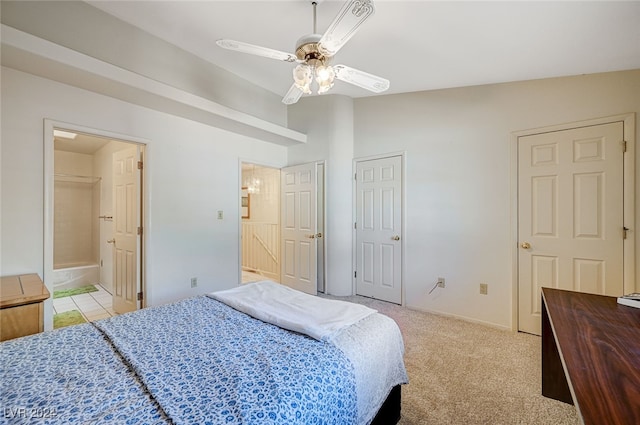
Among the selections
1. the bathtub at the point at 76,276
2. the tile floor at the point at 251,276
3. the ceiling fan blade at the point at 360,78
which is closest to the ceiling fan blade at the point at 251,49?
the ceiling fan blade at the point at 360,78

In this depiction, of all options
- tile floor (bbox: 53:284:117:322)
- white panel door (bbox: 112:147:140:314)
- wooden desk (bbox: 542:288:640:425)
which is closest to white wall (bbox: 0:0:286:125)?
white panel door (bbox: 112:147:140:314)

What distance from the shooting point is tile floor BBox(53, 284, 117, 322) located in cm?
333

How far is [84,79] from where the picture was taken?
2.25 m

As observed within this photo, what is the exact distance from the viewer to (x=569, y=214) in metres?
2.60

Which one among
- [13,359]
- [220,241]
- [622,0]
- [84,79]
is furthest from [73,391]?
[622,0]

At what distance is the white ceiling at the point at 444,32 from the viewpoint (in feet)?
6.12

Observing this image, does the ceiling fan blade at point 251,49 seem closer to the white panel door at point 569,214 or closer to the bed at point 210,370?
the bed at point 210,370

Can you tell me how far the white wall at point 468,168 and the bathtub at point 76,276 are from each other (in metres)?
5.10

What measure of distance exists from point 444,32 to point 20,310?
3414mm

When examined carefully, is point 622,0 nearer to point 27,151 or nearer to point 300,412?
point 300,412

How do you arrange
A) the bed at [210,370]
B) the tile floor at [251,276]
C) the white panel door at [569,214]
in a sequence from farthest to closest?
the tile floor at [251,276] → the white panel door at [569,214] → the bed at [210,370]

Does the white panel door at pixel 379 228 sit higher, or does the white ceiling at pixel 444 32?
the white ceiling at pixel 444 32

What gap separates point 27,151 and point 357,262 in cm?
358

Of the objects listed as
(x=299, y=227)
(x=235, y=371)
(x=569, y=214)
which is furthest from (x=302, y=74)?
(x=569, y=214)
